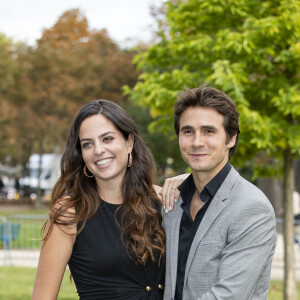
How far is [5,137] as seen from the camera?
28.6 metres

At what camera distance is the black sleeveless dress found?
3.33 m

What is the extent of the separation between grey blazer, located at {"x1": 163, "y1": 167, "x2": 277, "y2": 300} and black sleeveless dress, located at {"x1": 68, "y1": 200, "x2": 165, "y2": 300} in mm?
410

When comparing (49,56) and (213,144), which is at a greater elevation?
(49,56)

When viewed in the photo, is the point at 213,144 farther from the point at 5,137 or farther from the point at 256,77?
the point at 5,137

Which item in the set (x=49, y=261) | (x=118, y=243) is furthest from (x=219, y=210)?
(x=49, y=261)

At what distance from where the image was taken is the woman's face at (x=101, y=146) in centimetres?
344

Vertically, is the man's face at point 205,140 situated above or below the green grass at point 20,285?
above

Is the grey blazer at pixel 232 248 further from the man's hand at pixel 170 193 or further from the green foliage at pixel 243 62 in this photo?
the green foliage at pixel 243 62

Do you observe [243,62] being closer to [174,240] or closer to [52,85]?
[174,240]

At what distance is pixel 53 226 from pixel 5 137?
26234mm

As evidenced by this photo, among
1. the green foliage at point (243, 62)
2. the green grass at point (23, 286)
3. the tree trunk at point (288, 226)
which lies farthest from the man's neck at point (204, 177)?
the green grass at point (23, 286)

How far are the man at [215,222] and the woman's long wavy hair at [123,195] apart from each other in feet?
0.94

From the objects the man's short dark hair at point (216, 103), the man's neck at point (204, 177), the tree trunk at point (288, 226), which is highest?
the man's short dark hair at point (216, 103)

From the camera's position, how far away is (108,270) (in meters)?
3.34
